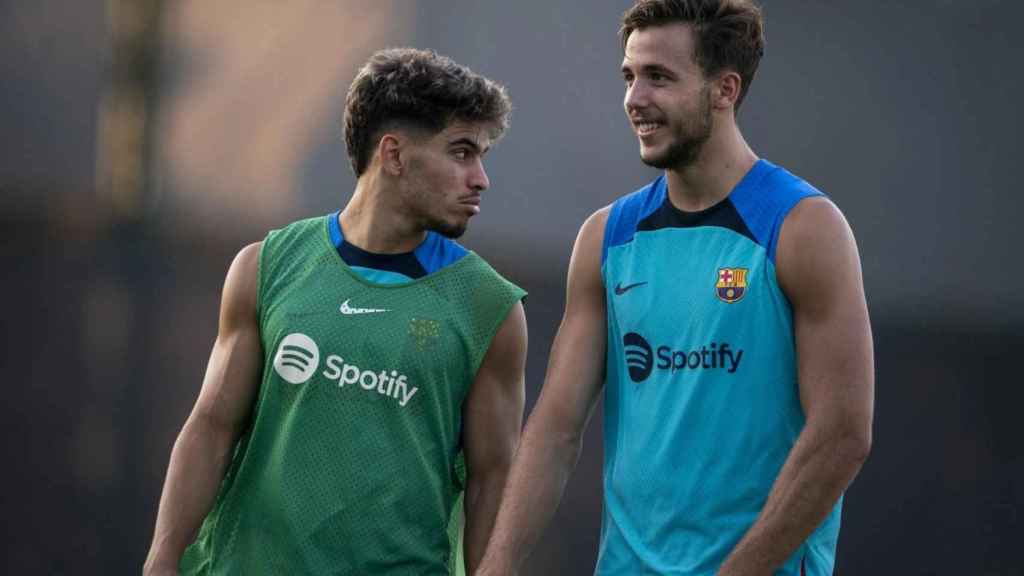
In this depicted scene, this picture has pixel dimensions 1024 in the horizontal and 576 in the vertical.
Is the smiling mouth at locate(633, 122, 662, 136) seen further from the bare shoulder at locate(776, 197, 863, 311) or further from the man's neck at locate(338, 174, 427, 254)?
the man's neck at locate(338, 174, 427, 254)

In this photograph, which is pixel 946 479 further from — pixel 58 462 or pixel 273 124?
pixel 58 462

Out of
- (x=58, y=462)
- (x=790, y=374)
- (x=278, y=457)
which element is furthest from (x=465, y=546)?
(x=58, y=462)

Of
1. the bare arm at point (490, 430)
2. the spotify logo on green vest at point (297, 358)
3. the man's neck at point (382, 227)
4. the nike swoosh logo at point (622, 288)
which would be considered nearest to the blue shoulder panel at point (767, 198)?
the nike swoosh logo at point (622, 288)

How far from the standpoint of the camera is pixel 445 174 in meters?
3.08

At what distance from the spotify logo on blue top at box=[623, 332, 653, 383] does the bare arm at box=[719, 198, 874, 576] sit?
0.95 feet

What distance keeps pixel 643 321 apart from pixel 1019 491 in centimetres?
249

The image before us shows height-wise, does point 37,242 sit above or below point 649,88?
below

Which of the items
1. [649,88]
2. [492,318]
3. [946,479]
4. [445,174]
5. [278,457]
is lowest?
[946,479]

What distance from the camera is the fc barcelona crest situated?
2.57 meters

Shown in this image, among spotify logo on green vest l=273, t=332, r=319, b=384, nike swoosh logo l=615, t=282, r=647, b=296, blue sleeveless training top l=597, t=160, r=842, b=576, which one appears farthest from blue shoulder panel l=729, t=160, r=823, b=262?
spotify logo on green vest l=273, t=332, r=319, b=384

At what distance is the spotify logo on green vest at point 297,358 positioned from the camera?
117 inches

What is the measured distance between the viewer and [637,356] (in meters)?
2.68

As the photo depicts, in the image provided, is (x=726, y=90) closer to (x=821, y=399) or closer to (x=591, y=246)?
(x=591, y=246)

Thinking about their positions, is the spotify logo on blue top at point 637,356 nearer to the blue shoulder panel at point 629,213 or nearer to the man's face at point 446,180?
the blue shoulder panel at point 629,213
